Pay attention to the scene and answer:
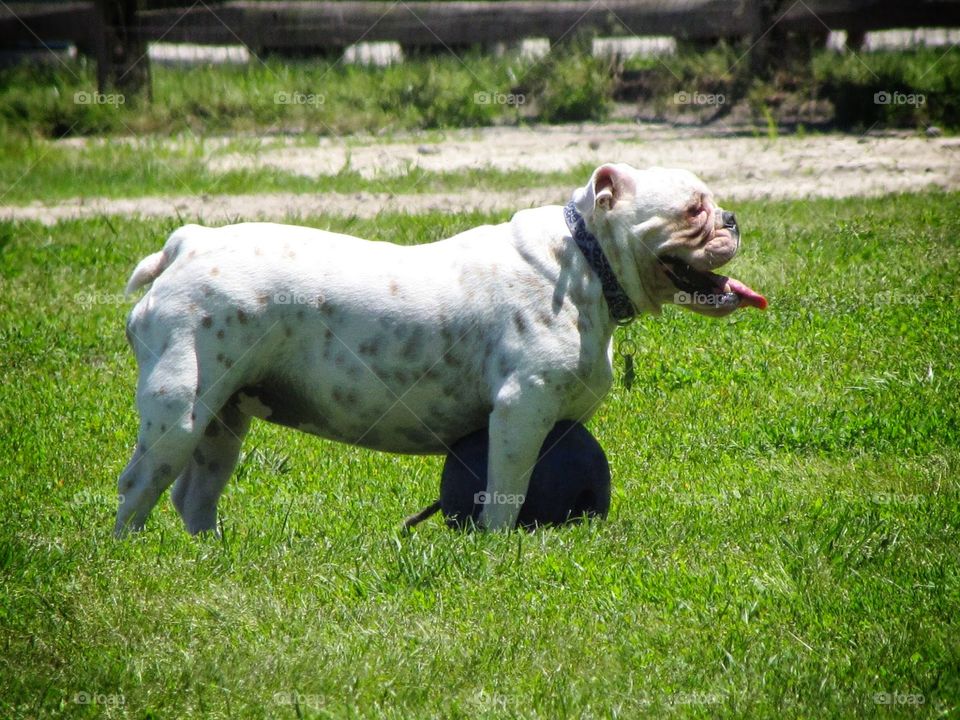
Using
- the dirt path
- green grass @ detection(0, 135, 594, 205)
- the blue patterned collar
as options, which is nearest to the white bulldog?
the blue patterned collar

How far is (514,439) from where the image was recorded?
5.38 metres

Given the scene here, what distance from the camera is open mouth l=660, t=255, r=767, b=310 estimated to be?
558 centimetres

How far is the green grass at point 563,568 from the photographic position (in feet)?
14.3

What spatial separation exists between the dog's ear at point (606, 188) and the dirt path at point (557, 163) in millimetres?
6285

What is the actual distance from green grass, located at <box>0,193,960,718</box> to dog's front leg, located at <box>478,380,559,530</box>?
0.21 meters

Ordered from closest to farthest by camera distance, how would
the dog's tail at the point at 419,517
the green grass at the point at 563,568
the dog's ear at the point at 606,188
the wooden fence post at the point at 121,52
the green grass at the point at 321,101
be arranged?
the green grass at the point at 563,568
the dog's ear at the point at 606,188
the dog's tail at the point at 419,517
the green grass at the point at 321,101
the wooden fence post at the point at 121,52

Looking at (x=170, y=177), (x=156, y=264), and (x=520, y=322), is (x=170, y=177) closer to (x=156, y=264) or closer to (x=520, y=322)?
(x=156, y=264)

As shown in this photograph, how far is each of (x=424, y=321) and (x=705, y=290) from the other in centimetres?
122

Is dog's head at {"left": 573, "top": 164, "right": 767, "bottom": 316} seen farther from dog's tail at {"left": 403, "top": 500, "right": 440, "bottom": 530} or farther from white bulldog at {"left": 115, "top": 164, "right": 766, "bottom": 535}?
dog's tail at {"left": 403, "top": 500, "right": 440, "bottom": 530}

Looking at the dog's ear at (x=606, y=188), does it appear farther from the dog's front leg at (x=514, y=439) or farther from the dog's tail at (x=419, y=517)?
the dog's tail at (x=419, y=517)

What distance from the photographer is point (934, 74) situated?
1570 centimetres

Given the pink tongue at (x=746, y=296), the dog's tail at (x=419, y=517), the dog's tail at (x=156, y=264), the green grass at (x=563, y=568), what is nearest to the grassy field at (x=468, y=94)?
the green grass at (x=563, y=568)

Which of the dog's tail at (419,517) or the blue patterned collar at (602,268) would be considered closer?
the blue patterned collar at (602,268)

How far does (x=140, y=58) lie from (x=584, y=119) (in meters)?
5.70
